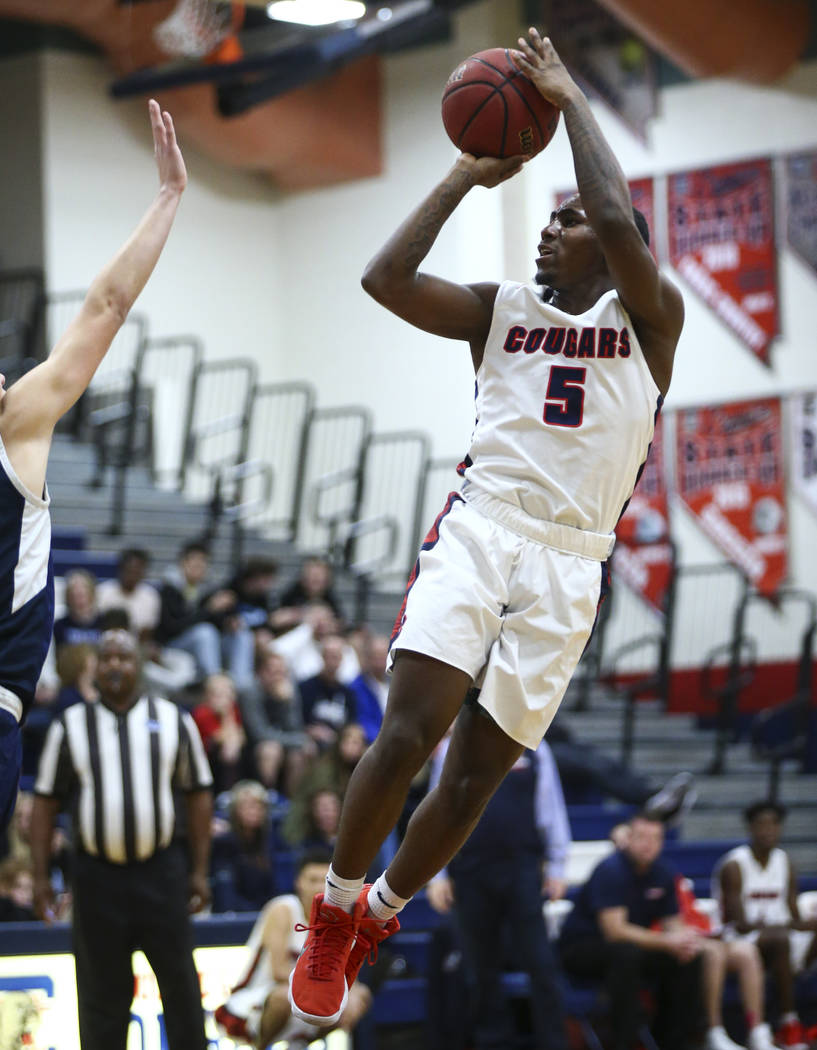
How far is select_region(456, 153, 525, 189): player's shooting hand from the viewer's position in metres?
4.00

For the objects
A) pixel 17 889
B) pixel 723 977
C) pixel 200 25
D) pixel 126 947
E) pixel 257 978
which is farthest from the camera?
pixel 200 25

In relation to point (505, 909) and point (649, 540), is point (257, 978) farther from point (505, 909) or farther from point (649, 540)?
point (649, 540)

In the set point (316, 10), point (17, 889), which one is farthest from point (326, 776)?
point (316, 10)

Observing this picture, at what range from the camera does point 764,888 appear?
9.16m

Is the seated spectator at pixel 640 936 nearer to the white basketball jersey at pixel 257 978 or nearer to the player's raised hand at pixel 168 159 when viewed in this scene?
the white basketball jersey at pixel 257 978

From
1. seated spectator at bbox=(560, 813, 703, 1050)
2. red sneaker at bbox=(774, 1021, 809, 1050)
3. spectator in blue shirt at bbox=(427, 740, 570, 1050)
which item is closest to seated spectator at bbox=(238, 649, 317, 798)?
spectator in blue shirt at bbox=(427, 740, 570, 1050)

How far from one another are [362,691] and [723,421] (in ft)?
20.7

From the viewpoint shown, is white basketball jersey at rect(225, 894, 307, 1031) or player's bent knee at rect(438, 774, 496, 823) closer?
player's bent knee at rect(438, 774, 496, 823)

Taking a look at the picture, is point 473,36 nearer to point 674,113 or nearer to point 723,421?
point 674,113

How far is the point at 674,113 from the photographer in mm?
14633

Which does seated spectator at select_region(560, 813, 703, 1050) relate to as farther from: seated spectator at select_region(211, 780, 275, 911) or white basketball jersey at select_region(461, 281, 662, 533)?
white basketball jersey at select_region(461, 281, 662, 533)

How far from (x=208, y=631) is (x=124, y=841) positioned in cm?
456

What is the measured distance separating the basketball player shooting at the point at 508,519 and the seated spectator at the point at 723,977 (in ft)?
15.1

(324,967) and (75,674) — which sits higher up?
(75,674)
